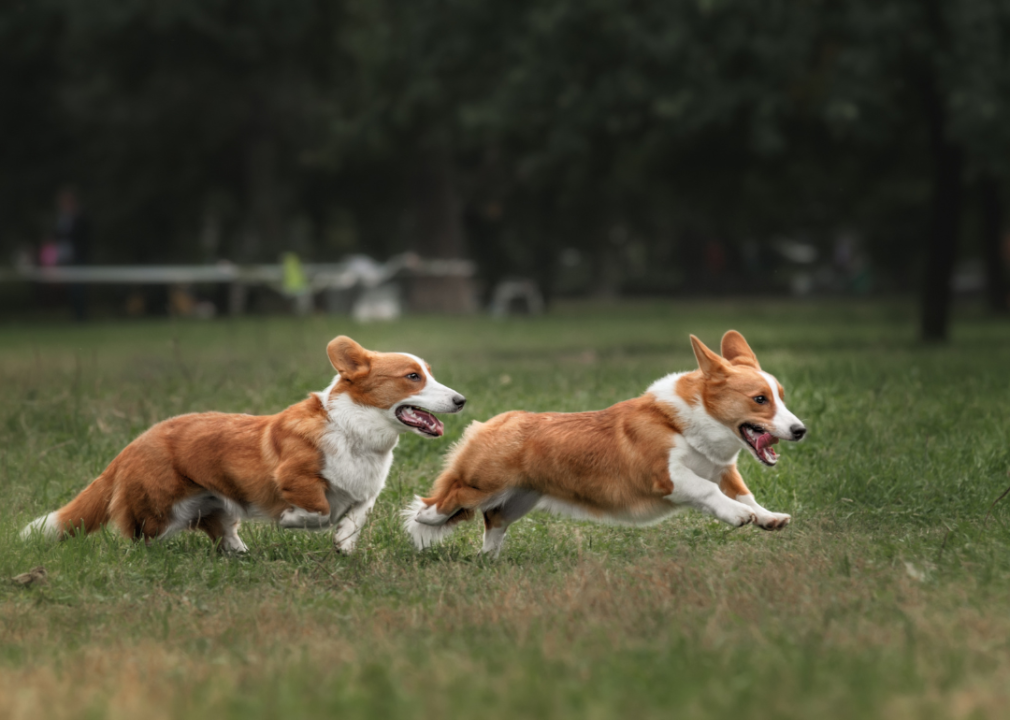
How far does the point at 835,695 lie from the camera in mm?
3488

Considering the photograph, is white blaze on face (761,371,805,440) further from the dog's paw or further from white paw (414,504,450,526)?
white paw (414,504,450,526)

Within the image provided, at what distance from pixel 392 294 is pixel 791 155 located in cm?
1480

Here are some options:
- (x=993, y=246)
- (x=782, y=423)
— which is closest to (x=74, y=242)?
(x=993, y=246)

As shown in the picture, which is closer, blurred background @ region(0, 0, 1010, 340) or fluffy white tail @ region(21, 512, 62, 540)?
fluffy white tail @ region(21, 512, 62, 540)

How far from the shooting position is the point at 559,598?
196 inches

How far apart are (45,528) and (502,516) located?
2205 mm

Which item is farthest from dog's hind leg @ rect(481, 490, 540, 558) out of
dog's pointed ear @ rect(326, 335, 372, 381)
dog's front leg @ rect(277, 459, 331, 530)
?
dog's pointed ear @ rect(326, 335, 372, 381)

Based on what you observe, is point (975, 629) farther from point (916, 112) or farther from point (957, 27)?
point (916, 112)

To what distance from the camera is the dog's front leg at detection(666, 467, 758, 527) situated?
5.34 meters

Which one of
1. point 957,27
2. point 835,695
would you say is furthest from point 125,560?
point 957,27

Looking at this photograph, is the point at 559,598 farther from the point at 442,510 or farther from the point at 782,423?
the point at 782,423

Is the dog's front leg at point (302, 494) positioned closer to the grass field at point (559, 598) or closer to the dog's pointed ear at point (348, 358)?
the grass field at point (559, 598)

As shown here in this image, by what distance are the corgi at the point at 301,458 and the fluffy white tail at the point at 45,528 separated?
0.52 ft

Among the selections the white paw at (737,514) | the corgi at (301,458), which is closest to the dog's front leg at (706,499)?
the white paw at (737,514)
